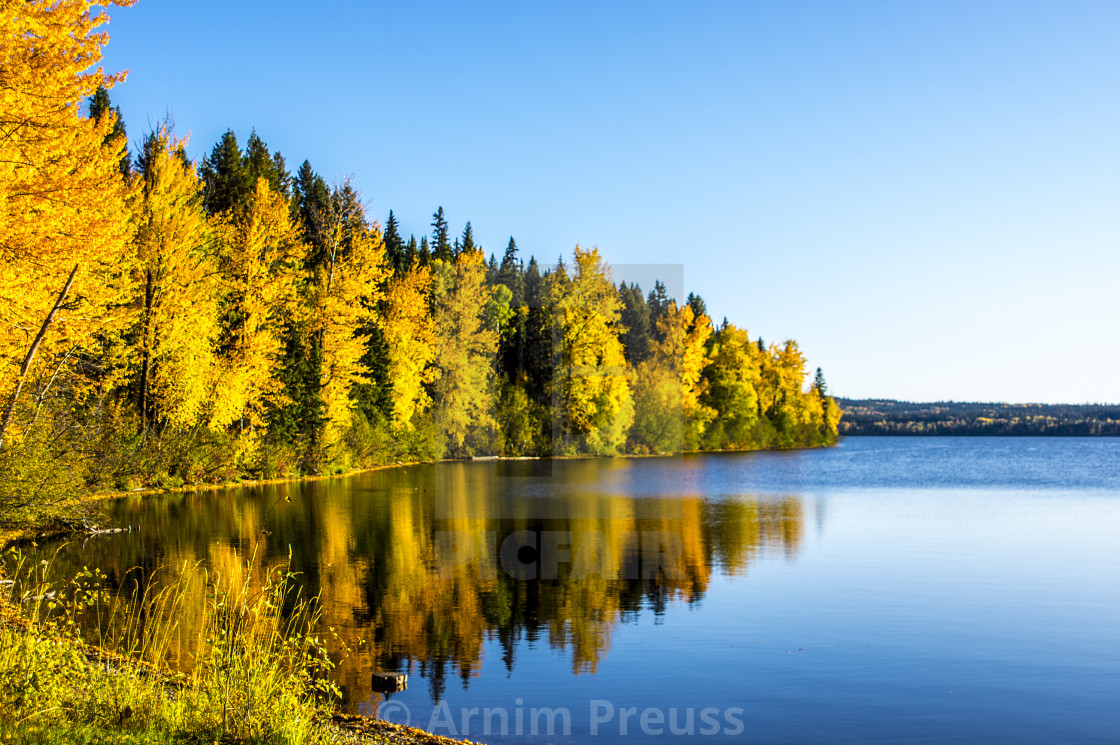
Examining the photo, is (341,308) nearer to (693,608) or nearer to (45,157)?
(45,157)

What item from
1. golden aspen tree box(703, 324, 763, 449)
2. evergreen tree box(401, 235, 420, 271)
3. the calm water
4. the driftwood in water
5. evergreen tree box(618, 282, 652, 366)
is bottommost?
the calm water

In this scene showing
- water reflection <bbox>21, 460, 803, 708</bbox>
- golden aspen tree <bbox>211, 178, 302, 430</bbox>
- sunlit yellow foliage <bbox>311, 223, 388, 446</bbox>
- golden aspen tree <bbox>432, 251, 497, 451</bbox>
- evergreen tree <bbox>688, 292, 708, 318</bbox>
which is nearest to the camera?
water reflection <bbox>21, 460, 803, 708</bbox>

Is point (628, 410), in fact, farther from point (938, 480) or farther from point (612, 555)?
point (612, 555)

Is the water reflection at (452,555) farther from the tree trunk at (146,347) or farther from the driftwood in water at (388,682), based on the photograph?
the tree trunk at (146,347)

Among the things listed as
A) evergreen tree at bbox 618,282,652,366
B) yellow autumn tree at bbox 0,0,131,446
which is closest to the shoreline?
yellow autumn tree at bbox 0,0,131,446

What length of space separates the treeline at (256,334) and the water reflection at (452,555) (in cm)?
337

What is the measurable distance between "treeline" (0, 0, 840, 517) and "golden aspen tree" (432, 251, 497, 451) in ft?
0.47

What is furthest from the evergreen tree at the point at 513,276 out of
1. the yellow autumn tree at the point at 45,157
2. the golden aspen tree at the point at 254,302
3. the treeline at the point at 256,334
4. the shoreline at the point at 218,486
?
the yellow autumn tree at the point at 45,157

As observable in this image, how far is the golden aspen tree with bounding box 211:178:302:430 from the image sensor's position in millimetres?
34969

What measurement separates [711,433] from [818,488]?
37396 millimetres

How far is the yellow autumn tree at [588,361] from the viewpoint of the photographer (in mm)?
58250

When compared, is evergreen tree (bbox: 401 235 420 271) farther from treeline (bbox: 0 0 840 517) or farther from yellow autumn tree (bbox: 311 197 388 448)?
yellow autumn tree (bbox: 311 197 388 448)

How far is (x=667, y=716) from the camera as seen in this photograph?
9.70m

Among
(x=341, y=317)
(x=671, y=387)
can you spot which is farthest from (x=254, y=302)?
(x=671, y=387)
